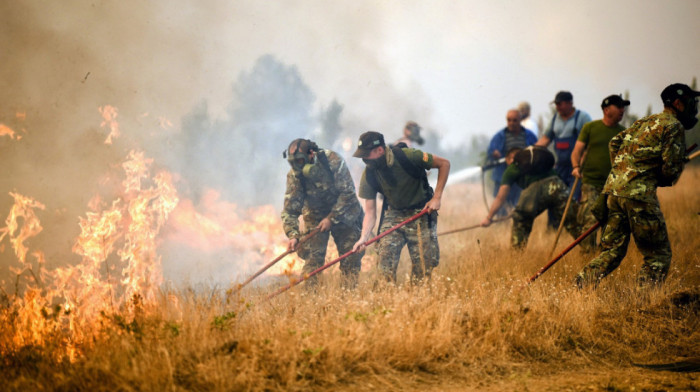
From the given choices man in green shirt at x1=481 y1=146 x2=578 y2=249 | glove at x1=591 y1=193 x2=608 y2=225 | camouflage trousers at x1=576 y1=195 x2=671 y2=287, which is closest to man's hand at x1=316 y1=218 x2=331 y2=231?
man in green shirt at x1=481 y1=146 x2=578 y2=249

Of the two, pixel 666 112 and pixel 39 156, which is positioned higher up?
pixel 39 156

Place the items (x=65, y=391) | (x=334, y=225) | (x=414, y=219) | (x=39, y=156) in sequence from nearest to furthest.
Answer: (x=65, y=391) → (x=414, y=219) → (x=334, y=225) → (x=39, y=156)

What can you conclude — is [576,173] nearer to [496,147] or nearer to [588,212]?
[588,212]

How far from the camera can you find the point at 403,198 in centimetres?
606

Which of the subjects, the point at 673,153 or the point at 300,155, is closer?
the point at 673,153

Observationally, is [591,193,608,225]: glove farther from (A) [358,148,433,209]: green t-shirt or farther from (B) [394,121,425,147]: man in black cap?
(B) [394,121,425,147]: man in black cap

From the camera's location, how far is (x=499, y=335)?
13.6 feet

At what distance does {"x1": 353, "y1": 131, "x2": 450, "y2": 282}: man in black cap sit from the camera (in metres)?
5.92

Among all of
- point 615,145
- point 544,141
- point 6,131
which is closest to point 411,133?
point 544,141

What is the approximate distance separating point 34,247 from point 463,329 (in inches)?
311

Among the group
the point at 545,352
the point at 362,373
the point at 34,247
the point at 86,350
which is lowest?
the point at 545,352

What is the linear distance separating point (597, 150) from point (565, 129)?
164 centimetres

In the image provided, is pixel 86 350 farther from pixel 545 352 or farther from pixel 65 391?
pixel 545 352

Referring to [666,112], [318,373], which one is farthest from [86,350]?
[666,112]
